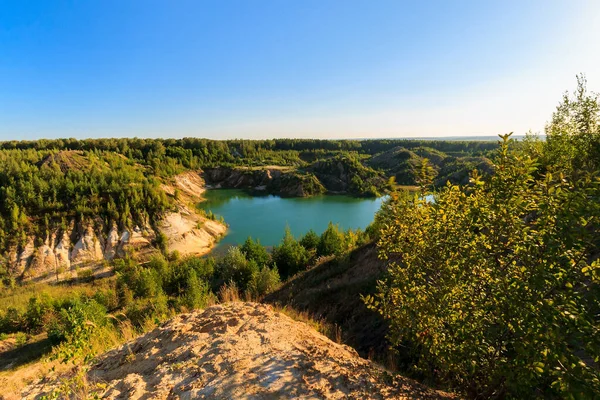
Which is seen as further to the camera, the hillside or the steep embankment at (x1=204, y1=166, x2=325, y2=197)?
the steep embankment at (x1=204, y1=166, x2=325, y2=197)

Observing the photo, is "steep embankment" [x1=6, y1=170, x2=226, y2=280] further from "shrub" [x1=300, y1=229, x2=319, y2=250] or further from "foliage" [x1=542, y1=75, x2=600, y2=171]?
"foliage" [x1=542, y1=75, x2=600, y2=171]

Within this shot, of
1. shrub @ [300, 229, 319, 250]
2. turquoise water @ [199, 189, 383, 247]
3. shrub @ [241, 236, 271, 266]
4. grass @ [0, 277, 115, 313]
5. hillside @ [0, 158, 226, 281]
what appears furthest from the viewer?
turquoise water @ [199, 189, 383, 247]

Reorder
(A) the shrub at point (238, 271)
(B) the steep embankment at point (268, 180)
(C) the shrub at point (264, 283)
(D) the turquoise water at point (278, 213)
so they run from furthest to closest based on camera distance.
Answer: (B) the steep embankment at point (268, 180)
(D) the turquoise water at point (278, 213)
(A) the shrub at point (238, 271)
(C) the shrub at point (264, 283)

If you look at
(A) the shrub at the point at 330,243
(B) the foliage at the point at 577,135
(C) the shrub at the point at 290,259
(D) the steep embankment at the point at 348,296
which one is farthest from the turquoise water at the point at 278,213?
(B) the foliage at the point at 577,135

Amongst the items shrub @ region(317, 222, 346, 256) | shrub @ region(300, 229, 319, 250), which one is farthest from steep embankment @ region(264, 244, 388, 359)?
shrub @ region(300, 229, 319, 250)

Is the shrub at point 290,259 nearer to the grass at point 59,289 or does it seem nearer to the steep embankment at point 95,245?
the steep embankment at point 95,245

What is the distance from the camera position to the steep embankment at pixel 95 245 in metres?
26.2

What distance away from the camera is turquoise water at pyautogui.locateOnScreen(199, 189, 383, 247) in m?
42.3

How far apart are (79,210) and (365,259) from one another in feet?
99.5

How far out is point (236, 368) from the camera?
4.55 meters

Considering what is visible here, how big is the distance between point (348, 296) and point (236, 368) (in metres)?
7.72

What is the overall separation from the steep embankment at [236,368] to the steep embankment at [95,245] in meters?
27.3

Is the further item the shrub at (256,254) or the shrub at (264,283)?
the shrub at (256,254)

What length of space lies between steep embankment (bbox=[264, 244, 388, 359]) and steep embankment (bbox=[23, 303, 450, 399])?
245 centimetres
